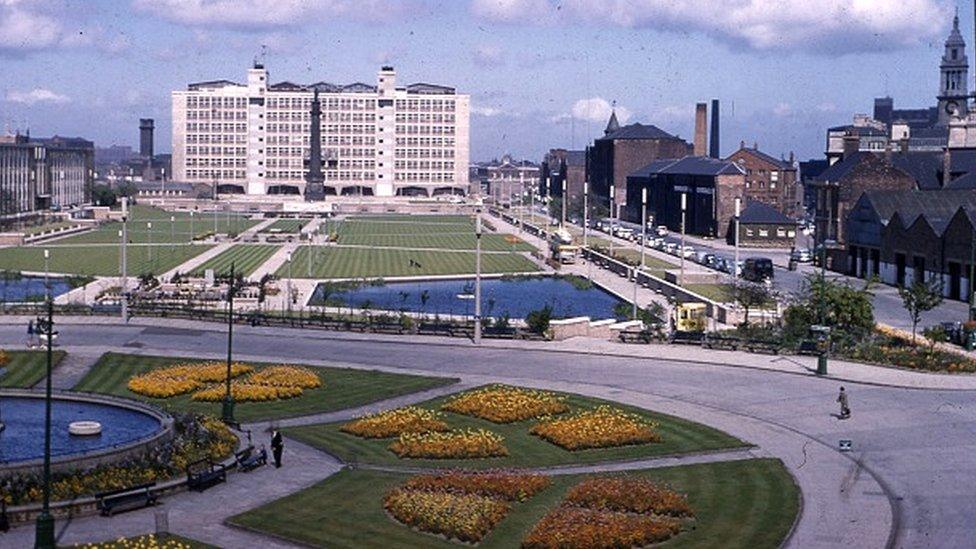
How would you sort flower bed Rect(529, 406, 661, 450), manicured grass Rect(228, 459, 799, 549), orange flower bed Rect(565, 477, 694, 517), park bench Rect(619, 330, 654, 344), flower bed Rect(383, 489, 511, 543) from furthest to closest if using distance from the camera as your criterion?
park bench Rect(619, 330, 654, 344) < flower bed Rect(529, 406, 661, 450) < orange flower bed Rect(565, 477, 694, 517) < flower bed Rect(383, 489, 511, 543) < manicured grass Rect(228, 459, 799, 549)

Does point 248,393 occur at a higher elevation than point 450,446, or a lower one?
higher

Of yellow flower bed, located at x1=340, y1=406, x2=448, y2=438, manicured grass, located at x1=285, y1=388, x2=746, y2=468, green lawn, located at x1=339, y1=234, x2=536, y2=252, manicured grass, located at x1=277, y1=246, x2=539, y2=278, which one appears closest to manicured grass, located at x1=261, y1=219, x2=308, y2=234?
green lawn, located at x1=339, y1=234, x2=536, y2=252

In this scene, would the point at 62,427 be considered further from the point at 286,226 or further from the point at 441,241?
the point at 286,226

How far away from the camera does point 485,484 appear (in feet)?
99.2

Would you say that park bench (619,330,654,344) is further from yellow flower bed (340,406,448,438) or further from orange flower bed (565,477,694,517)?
orange flower bed (565,477,694,517)

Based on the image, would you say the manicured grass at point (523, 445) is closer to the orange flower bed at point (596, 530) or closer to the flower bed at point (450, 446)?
the flower bed at point (450, 446)

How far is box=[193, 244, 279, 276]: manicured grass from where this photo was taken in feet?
328

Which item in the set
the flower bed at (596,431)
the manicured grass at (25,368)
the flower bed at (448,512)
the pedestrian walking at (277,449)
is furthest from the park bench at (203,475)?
the manicured grass at (25,368)

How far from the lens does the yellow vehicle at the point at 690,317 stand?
64.8 metres

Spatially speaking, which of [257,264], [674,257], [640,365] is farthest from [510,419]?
[674,257]

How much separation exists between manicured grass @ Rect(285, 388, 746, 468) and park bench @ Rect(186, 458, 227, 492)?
12.3 feet

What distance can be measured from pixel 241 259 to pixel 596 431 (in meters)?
78.2

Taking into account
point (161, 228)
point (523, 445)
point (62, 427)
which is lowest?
point (523, 445)

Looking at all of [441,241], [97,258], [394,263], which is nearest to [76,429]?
[394,263]
